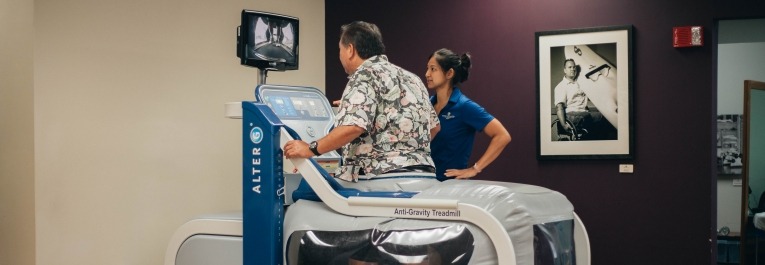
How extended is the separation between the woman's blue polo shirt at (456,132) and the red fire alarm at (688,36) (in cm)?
193

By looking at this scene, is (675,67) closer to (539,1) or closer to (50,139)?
(539,1)

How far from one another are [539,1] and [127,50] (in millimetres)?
2823

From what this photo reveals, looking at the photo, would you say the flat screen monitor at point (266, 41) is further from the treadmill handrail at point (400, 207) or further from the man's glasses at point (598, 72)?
the man's glasses at point (598, 72)

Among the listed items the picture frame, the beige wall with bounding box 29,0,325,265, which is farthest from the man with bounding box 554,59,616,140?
the beige wall with bounding box 29,0,325,265

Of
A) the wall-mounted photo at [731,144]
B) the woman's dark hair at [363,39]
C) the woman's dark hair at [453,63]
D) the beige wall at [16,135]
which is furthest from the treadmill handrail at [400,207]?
the wall-mounted photo at [731,144]

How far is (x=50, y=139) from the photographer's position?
14.2 ft

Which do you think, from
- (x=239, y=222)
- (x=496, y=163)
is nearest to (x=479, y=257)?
(x=239, y=222)

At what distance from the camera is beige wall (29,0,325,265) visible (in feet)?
14.2

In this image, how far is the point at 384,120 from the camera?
122 inches

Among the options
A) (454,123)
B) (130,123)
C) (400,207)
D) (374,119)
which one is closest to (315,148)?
(374,119)

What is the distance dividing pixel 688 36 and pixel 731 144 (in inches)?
135

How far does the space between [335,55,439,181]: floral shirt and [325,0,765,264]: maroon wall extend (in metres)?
2.64

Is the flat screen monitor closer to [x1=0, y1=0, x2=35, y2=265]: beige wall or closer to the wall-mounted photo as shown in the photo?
[x1=0, y1=0, x2=35, y2=265]: beige wall

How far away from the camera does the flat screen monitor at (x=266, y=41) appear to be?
3.73m
